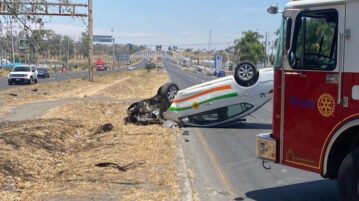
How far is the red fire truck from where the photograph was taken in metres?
6.46

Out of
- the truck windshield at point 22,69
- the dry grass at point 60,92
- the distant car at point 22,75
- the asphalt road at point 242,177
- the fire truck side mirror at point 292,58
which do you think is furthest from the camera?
the truck windshield at point 22,69

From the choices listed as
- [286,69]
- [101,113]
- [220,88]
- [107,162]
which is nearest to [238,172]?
[107,162]

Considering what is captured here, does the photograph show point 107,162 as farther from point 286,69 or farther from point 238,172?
point 286,69

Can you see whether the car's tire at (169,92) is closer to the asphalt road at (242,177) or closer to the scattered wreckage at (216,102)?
the scattered wreckage at (216,102)

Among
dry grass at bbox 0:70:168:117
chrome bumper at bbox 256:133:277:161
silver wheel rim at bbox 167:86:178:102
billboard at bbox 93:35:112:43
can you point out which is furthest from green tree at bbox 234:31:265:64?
chrome bumper at bbox 256:133:277:161

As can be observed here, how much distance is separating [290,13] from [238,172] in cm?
383

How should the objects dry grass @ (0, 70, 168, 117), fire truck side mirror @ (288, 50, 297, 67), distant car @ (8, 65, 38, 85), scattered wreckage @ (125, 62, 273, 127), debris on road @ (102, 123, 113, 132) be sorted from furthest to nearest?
distant car @ (8, 65, 38, 85)
dry grass @ (0, 70, 168, 117)
scattered wreckage @ (125, 62, 273, 127)
debris on road @ (102, 123, 113, 132)
fire truck side mirror @ (288, 50, 297, 67)

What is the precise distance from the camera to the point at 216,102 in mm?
17094

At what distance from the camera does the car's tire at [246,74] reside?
16.7 m

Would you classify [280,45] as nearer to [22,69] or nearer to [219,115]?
[219,115]

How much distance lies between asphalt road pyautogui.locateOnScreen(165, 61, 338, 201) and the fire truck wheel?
1585 millimetres

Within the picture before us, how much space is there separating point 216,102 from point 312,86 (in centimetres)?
1014

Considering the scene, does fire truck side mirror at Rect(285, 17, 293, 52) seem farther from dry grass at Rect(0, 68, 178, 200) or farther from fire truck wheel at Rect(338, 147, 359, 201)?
dry grass at Rect(0, 68, 178, 200)

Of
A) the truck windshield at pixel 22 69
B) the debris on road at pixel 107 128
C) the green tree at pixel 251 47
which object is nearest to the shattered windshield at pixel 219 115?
the debris on road at pixel 107 128
